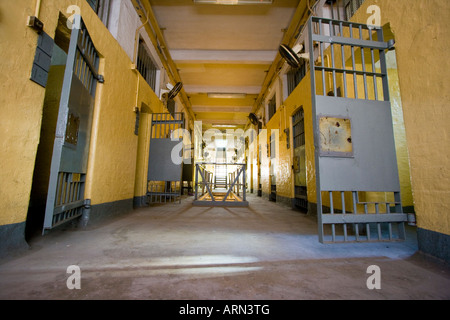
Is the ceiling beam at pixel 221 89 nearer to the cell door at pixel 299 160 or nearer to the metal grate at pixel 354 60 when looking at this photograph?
the cell door at pixel 299 160

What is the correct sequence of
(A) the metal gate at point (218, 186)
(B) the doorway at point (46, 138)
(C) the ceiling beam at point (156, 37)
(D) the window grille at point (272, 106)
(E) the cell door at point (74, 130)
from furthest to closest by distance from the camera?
(D) the window grille at point (272, 106), (A) the metal gate at point (218, 186), (C) the ceiling beam at point (156, 37), (B) the doorway at point (46, 138), (E) the cell door at point (74, 130)

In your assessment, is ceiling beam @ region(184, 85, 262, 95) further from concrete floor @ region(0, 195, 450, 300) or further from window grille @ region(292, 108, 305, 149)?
concrete floor @ region(0, 195, 450, 300)

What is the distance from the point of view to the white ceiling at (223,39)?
205 inches

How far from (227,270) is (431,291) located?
1.39 m

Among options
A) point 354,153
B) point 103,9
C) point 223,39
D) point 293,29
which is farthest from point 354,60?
point 223,39

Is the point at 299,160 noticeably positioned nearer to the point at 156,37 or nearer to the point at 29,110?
the point at 29,110

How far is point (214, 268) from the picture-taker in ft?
5.22

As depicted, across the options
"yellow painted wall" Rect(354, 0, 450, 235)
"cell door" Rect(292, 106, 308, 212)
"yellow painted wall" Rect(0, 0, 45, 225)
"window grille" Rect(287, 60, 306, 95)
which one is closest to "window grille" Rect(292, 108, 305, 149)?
"cell door" Rect(292, 106, 308, 212)

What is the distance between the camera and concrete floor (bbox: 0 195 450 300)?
48.9 inches

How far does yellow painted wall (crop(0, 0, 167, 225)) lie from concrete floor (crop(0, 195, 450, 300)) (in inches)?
27.4

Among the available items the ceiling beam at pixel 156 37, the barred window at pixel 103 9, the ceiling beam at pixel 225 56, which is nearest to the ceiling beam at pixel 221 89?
the ceiling beam at pixel 156 37

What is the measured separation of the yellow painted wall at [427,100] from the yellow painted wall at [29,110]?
12.9 feet

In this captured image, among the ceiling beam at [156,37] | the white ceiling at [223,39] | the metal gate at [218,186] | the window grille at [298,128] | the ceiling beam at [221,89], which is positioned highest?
the white ceiling at [223,39]
